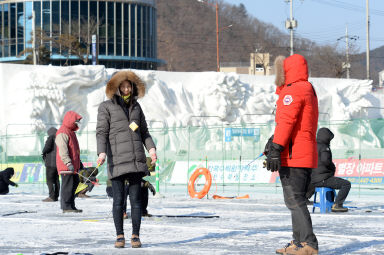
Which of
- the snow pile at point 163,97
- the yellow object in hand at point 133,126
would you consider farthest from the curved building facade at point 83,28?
the yellow object in hand at point 133,126

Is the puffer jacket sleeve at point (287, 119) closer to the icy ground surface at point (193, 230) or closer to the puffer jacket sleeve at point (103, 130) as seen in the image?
the icy ground surface at point (193, 230)

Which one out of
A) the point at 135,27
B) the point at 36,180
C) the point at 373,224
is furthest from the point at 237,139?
the point at 135,27

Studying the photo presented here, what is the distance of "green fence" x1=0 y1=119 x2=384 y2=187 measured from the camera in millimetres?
20312

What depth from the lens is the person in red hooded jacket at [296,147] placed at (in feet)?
21.9

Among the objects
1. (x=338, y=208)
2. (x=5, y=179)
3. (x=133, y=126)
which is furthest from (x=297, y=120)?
(x=5, y=179)

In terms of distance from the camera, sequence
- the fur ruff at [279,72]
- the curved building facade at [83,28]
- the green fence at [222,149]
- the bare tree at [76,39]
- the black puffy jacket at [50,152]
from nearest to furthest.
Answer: the fur ruff at [279,72], the black puffy jacket at [50,152], the green fence at [222,149], the bare tree at [76,39], the curved building facade at [83,28]

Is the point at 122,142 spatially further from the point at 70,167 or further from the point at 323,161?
the point at 323,161

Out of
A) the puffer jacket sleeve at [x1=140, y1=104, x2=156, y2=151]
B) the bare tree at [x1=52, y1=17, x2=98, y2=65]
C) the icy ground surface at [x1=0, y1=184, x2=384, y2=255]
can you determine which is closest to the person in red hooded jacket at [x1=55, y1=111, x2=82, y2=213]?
the icy ground surface at [x1=0, y1=184, x2=384, y2=255]

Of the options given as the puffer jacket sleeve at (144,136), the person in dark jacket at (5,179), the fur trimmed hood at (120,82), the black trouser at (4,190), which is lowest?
the black trouser at (4,190)

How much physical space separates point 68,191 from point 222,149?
9.88m

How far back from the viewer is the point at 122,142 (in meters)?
7.67

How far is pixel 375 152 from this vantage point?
1923cm

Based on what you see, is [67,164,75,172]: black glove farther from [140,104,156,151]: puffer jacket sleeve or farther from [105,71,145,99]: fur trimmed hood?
[105,71,145,99]: fur trimmed hood

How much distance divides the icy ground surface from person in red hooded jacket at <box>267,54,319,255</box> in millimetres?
368
